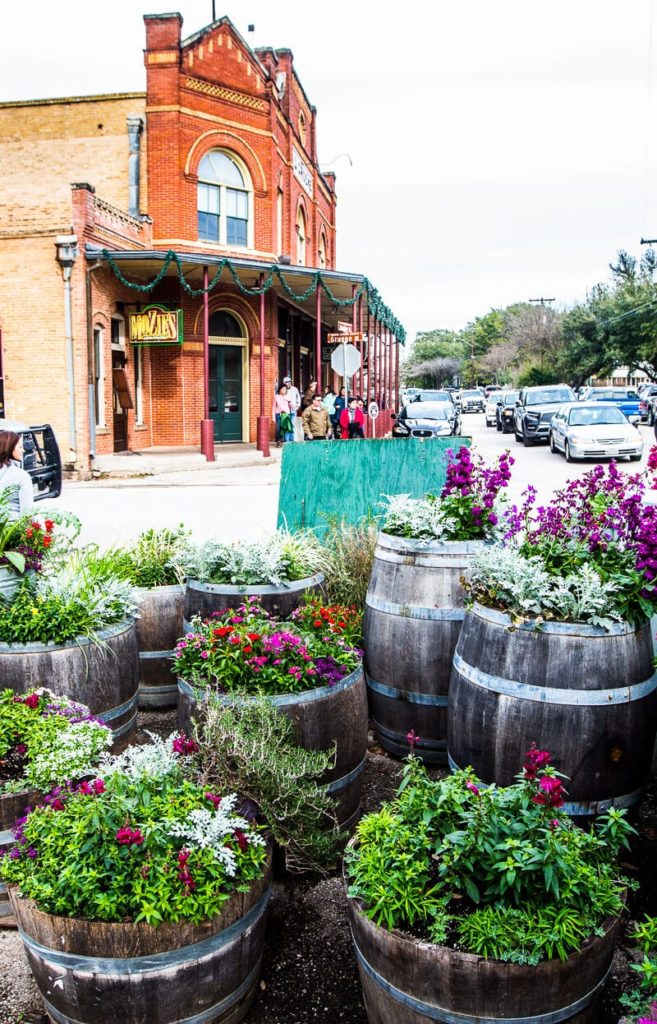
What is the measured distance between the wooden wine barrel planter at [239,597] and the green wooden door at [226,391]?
21079 millimetres

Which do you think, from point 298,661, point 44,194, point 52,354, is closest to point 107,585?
point 298,661

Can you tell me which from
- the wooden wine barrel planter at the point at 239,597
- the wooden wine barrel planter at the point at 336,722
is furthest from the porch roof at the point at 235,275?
the wooden wine barrel planter at the point at 336,722

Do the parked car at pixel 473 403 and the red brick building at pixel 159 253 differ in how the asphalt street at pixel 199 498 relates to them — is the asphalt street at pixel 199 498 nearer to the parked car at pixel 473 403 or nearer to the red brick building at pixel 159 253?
the red brick building at pixel 159 253

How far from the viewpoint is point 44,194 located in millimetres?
24906

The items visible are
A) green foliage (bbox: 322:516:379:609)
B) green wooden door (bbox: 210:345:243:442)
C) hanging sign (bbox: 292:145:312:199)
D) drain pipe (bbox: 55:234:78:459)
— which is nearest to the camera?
green foliage (bbox: 322:516:379:609)

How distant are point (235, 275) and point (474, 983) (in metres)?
20.0

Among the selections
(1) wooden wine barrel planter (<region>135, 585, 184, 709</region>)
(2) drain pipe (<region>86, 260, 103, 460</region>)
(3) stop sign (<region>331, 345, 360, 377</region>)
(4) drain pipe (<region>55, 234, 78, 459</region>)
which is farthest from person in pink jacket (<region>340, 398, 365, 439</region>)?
(1) wooden wine barrel planter (<region>135, 585, 184, 709</region>)

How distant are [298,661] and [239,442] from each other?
74.5 feet

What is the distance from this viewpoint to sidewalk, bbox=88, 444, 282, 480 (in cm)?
1920

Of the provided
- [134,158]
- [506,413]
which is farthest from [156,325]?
[506,413]

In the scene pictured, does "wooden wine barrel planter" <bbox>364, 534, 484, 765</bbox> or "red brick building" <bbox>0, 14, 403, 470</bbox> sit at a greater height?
"red brick building" <bbox>0, 14, 403, 470</bbox>

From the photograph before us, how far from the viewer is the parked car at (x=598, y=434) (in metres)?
21.4

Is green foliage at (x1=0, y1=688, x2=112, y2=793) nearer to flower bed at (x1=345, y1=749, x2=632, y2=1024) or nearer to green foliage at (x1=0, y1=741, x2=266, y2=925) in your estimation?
green foliage at (x1=0, y1=741, x2=266, y2=925)

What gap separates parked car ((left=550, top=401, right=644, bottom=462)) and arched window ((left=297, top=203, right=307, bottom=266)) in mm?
13045
